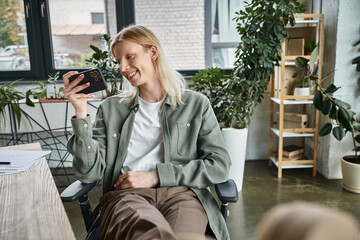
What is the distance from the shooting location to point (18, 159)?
5.24ft

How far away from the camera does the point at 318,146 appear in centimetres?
353

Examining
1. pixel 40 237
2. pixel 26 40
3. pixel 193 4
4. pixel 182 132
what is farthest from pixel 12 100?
pixel 193 4

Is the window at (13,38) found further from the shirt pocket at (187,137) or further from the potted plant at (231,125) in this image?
the shirt pocket at (187,137)

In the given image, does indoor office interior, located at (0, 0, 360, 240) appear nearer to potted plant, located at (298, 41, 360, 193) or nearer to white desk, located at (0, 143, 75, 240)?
potted plant, located at (298, 41, 360, 193)

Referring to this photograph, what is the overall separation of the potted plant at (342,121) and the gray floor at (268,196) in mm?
139

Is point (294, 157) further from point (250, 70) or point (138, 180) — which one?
point (138, 180)

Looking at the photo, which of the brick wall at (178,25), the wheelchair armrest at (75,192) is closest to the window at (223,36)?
the brick wall at (178,25)

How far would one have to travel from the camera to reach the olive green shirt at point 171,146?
1524 mm

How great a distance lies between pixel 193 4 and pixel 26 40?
247 centimetres

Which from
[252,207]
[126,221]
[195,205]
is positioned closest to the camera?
[126,221]

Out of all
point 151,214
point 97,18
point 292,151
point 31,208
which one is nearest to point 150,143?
point 151,214

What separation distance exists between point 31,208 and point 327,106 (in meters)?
2.58

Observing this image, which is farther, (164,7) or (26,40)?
(164,7)

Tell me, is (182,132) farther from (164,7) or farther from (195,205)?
(164,7)
